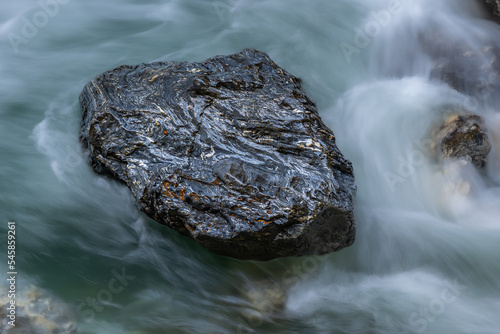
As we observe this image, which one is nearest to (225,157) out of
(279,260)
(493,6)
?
(279,260)

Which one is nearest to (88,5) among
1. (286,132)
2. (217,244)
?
(286,132)

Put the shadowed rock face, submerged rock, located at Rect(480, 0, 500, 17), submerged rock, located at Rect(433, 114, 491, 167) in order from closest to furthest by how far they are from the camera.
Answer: the shadowed rock face
submerged rock, located at Rect(433, 114, 491, 167)
submerged rock, located at Rect(480, 0, 500, 17)

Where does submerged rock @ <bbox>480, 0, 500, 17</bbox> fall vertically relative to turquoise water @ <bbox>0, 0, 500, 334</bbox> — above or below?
above

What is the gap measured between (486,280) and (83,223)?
176 inches

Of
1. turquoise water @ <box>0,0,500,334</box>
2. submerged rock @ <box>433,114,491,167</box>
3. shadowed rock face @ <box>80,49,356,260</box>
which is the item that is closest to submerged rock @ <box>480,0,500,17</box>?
turquoise water @ <box>0,0,500,334</box>

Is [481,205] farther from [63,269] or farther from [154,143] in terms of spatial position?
[63,269]

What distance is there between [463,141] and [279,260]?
10.1 ft

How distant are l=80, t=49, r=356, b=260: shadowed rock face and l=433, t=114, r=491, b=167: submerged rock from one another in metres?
Result: 1.87

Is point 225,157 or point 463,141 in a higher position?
point 463,141

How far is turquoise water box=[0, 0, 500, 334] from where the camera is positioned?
4984 millimetres

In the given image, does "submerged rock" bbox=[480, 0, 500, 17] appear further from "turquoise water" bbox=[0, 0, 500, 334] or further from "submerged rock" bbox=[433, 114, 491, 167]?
"submerged rock" bbox=[433, 114, 491, 167]

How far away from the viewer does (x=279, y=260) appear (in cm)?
529

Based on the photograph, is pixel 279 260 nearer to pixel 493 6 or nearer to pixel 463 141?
pixel 463 141

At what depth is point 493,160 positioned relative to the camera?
6.88m
